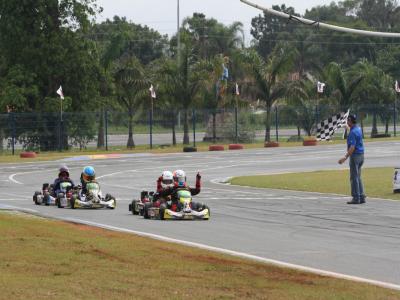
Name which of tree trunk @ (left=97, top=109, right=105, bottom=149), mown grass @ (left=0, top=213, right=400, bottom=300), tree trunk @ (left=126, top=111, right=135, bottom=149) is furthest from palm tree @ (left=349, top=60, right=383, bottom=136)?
mown grass @ (left=0, top=213, right=400, bottom=300)

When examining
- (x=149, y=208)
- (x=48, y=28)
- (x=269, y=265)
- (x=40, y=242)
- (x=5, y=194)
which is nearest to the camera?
(x=269, y=265)

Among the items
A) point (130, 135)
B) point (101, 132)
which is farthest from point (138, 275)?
point (130, 135)

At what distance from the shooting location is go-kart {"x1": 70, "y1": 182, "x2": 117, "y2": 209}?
61.6ft

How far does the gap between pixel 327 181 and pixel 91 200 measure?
8.65 metres

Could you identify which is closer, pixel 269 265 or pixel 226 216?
pixel 269 265

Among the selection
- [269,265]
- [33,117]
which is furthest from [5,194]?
Result: [33,117]

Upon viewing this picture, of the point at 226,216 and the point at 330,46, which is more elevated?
the point at 330,46

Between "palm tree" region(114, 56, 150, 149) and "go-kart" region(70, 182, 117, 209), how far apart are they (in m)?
36.6

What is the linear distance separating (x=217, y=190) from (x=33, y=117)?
2731cm

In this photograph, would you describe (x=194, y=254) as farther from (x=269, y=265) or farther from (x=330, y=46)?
(x=330, y=46)

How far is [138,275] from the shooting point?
906cm

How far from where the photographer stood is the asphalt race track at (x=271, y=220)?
11.5 m

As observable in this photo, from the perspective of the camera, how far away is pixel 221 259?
35.4 feet

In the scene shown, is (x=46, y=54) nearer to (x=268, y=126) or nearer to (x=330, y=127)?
(x=268, y=126)
